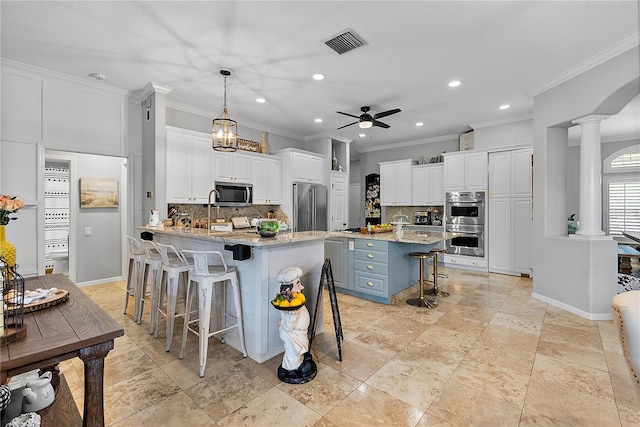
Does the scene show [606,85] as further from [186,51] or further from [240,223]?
[240,223]

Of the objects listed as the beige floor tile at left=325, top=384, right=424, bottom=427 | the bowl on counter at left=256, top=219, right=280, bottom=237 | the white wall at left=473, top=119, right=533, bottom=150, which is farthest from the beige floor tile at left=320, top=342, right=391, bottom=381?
the white wall at left=473, top=119, right=533, bottom=150

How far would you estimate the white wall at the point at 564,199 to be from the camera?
330cm

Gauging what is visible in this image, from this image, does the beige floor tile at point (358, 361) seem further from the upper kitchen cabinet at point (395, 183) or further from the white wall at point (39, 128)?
the upper kitchen cabinet at point (395, 183)

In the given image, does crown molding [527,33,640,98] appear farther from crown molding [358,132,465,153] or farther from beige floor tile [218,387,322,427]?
beige floor tile [218,387,322,427]

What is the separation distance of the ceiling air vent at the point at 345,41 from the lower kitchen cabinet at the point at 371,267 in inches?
90.1

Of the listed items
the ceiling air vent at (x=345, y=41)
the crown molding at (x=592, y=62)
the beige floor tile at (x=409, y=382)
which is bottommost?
the beige floor tile at (x=409, y=382)

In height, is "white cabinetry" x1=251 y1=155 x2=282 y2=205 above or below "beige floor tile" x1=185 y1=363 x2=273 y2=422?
above

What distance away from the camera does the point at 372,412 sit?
184 cm

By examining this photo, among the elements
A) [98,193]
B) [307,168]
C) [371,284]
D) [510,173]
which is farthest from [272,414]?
[510,173]

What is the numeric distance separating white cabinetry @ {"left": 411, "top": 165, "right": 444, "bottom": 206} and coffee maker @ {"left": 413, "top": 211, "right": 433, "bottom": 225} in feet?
1.03

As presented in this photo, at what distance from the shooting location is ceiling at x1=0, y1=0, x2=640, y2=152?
261 centimetres

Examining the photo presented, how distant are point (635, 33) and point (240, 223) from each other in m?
5.66

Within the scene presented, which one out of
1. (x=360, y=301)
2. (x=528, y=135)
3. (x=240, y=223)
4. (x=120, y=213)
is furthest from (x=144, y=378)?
(x=528, y=135)

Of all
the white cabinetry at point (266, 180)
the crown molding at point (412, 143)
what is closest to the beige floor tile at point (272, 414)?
the white cabinetry at point (266, 180)
